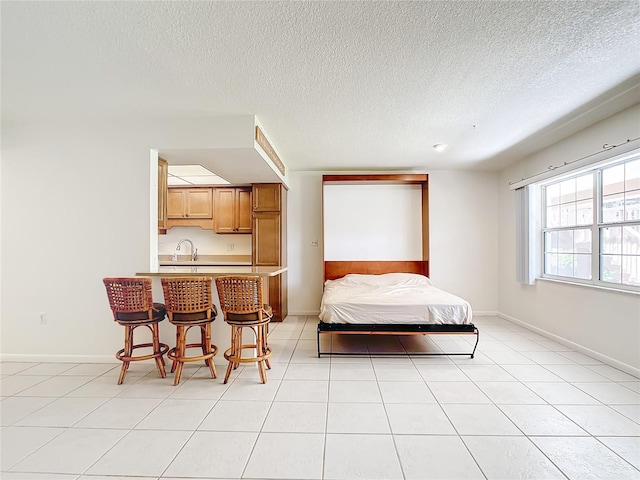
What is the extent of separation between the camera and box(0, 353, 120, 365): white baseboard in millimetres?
3141

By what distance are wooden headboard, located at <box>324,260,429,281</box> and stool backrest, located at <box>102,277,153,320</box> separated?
2959 mm

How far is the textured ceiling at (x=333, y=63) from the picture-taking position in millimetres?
1673

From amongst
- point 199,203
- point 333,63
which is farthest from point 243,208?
point 333,63

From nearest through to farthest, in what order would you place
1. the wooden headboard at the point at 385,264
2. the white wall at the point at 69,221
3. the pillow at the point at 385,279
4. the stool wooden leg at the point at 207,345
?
the stool wooden leg at the point at 207,345, the white wall at the point at 69,221, the pillow at the point at 385,279, the wooden headboard at the point at 385,264

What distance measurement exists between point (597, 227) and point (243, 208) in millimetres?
4855

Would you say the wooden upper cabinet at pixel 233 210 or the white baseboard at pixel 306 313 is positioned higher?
the wooden upper cabinet at pixel 233 210

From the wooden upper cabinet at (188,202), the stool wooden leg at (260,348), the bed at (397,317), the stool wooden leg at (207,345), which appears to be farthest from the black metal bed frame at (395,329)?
the wooden upper cabinet at (188,202)

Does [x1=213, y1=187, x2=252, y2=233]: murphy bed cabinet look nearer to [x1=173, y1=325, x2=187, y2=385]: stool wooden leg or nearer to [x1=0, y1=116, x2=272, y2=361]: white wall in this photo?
[x1=0, y1=116, x2=272, y2=361]: white wall

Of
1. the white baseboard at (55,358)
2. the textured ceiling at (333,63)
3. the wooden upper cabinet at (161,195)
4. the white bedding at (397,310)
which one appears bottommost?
the white baseboard at (55,358)

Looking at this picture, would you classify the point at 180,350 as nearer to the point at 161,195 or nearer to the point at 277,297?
the point at 161,195

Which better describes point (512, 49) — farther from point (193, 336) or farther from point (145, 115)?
point (193, 336)

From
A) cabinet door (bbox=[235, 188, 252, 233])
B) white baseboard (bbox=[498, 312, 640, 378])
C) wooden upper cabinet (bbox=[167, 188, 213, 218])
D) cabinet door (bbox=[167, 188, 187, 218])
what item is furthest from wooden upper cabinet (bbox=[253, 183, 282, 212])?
white baseboard (bbox=[498, 312, 640, 378])

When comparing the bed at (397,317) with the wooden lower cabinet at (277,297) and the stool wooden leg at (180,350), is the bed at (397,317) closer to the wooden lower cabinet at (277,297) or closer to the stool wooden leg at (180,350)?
the stool wooden leg at (180,350)

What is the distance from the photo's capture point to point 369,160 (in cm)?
468
